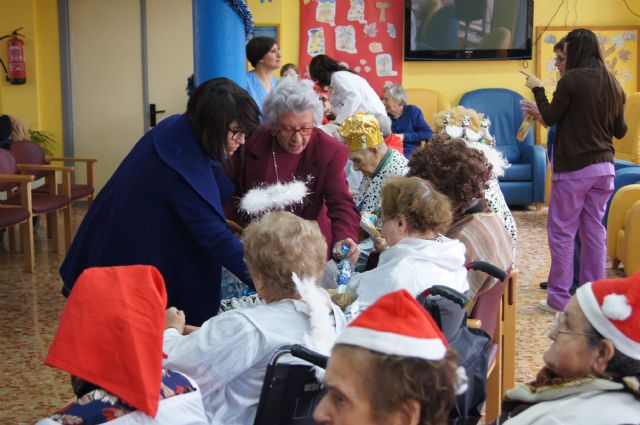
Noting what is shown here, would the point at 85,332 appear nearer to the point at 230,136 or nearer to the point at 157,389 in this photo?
the point at 157,389

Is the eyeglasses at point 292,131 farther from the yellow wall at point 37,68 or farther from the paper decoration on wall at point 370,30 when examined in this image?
the yellow wall at point 37,68

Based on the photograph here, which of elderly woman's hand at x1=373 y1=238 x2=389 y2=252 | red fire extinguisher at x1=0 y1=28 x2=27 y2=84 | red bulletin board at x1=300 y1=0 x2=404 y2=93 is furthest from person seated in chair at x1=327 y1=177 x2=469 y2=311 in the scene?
red fire extinguisher at x1=0 y1=28 x2=27 y2=84

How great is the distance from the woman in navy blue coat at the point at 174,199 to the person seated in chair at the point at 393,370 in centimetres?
126

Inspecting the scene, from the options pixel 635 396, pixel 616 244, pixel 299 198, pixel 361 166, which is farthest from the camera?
pixel 616 244

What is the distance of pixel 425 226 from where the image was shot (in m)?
2.50

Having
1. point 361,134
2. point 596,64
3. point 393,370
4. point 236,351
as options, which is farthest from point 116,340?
point 596,64

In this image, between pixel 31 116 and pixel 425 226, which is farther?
pixel 31 116

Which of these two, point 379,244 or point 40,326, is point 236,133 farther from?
point 40,326

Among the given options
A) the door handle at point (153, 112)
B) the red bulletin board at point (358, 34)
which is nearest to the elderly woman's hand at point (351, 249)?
the red bulletin board at point (358, 34)

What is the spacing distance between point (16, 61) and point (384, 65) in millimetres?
4052

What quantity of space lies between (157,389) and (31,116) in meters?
8.08

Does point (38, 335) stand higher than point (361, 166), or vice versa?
point (361, 166)

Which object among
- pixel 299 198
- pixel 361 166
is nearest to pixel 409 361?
pixel 299 198

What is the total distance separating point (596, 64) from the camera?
4.49 metres
